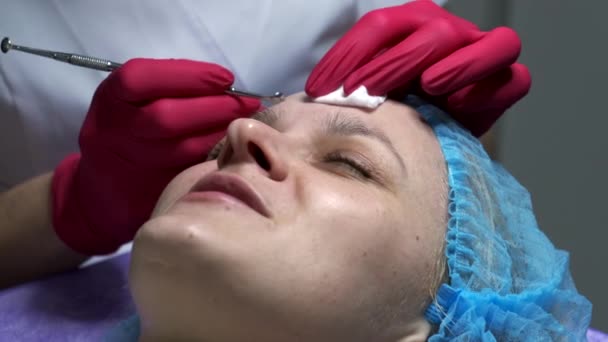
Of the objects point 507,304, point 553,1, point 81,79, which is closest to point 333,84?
point 507,304

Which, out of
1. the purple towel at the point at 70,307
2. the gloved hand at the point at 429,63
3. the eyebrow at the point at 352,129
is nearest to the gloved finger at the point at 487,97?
the gloved hand at the point at 429,63

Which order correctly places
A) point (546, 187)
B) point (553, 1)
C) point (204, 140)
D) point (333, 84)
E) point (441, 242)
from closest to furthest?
point (441, 242)
point (333, 84)
point (204, 140)
point (553, 1)
point (546, 187)

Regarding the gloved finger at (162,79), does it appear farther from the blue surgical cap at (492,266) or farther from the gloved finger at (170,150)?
the blue surgical cap at (492,266)

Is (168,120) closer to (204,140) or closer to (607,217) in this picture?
(204,140)

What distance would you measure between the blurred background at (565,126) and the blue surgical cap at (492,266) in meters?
0.67

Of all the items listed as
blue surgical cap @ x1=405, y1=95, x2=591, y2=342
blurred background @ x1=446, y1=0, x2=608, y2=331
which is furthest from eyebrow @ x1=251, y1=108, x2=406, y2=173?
blurred background @ x1=446, y1=0, x2=608, y2=331

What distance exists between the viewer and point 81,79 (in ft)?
4.68

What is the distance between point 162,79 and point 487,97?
55cm

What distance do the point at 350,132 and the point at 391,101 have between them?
143mm

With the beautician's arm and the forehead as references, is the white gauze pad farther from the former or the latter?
the beautician's arm

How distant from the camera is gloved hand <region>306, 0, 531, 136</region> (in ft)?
3.56

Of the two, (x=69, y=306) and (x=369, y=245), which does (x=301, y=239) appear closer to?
(x=369, y=245)

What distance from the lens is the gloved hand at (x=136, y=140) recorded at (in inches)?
46.7

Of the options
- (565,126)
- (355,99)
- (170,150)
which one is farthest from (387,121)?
(565,126)
